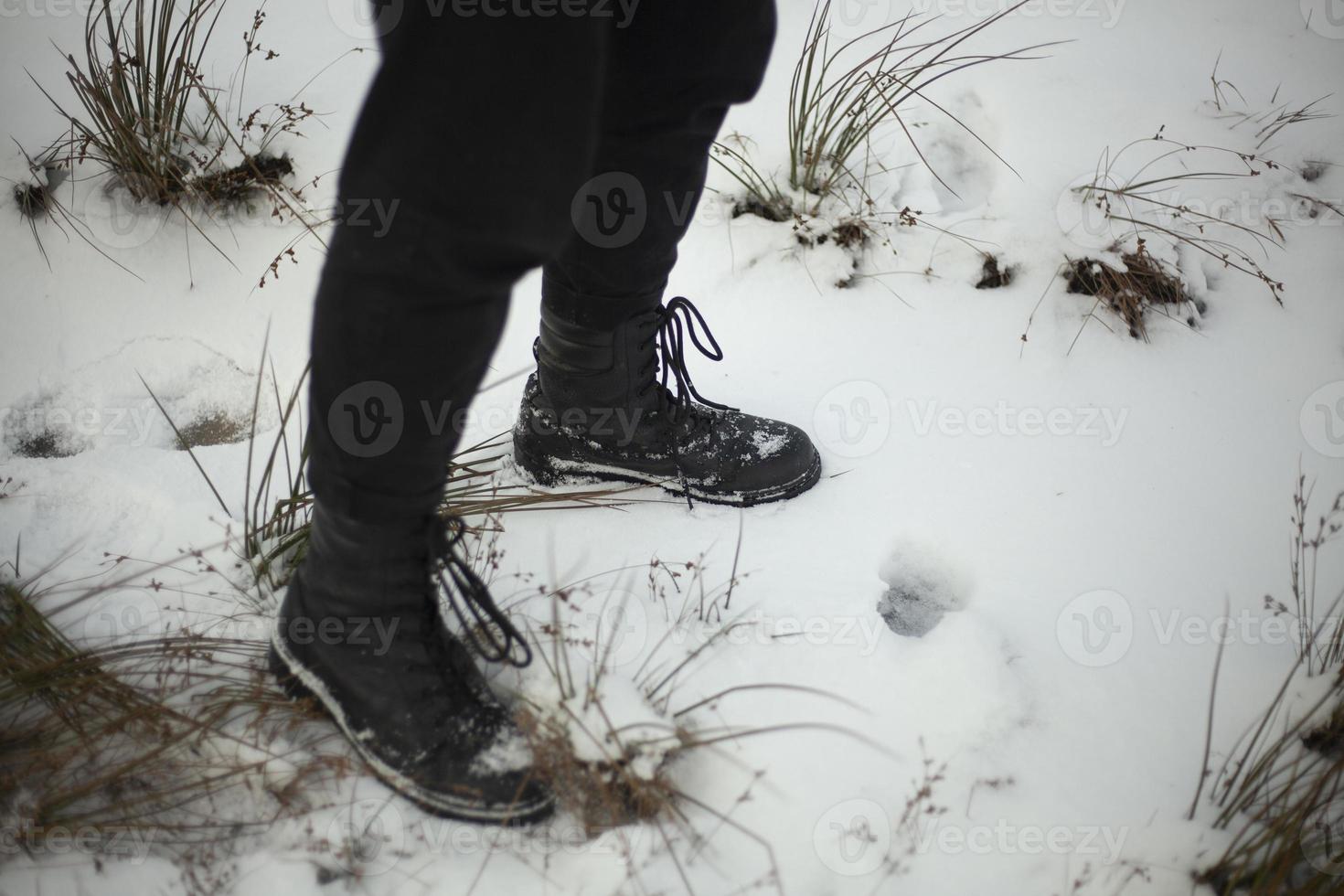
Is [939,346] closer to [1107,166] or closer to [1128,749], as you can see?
[1107,166]

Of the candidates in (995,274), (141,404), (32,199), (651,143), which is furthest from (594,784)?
(32,199)

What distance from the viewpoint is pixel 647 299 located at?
129 centimetres

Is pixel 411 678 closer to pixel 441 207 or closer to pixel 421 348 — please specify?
pixel 421 348

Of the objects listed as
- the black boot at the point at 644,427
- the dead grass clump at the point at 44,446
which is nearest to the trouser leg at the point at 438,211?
the black boot at the point at 644,427

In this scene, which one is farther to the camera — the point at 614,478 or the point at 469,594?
the point at 614,478

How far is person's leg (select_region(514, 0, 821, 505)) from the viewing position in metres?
1.06

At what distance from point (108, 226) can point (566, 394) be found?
1224mm

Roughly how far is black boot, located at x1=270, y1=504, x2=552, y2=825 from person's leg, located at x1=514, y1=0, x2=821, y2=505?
0.44 meters

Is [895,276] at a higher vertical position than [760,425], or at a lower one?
higher

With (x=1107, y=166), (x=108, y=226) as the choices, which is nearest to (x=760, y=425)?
(x=1107, y=166)

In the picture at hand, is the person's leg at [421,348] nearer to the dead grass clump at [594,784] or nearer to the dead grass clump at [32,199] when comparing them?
the dead grass clump at [594,784]

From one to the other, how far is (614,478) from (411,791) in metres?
0.65

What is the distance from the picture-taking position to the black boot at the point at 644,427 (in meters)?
1.33

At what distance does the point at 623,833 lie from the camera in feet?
3.29
